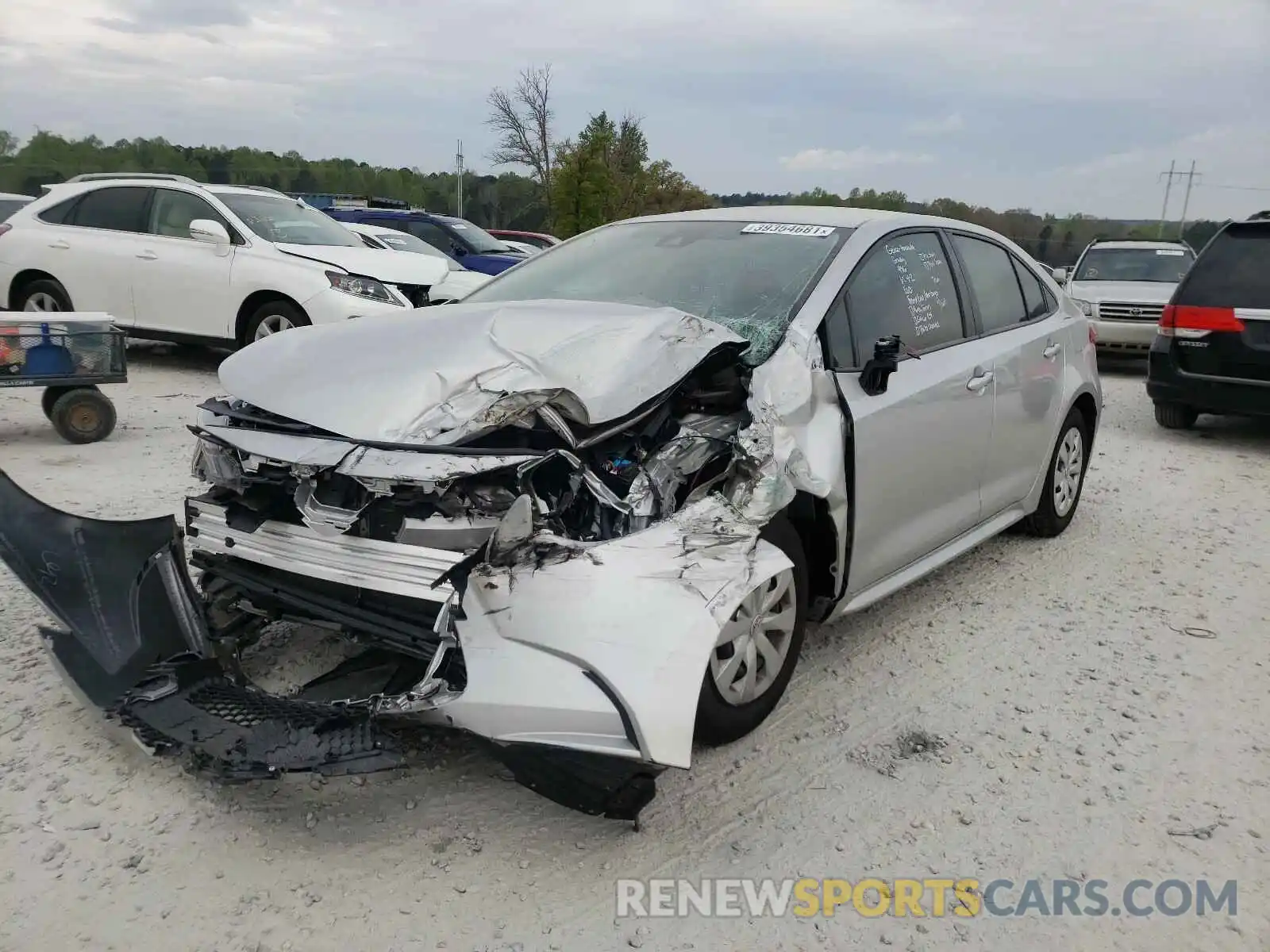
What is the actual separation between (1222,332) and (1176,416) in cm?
100

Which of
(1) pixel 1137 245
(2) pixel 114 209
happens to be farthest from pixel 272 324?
(1) pixel 1137 245

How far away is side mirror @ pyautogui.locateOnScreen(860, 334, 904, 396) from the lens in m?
3.34

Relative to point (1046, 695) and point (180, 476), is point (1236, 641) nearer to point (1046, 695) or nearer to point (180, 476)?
point (1046, 695)

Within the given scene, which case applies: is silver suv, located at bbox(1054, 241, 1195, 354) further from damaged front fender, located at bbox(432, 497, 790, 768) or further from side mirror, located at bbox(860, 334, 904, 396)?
damaged front fender, located at bbox(432, 497, 790, 768)

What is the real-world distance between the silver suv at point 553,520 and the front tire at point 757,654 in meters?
0.01

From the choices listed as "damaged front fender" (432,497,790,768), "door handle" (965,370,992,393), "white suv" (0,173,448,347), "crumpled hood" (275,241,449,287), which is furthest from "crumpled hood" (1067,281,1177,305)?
"damaged front fender" (432,497,790,768)

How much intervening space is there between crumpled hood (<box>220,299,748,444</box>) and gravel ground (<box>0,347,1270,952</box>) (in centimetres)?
110

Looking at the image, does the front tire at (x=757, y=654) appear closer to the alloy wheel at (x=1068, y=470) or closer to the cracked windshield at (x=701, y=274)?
the cracked windshield at (x=701, y=274)

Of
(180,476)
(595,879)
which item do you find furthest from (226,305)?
(595,879)

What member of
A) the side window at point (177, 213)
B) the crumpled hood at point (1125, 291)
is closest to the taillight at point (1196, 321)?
the crumpled hood at point (1125, 291)

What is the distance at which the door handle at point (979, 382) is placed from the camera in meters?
4.04

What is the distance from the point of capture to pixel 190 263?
28.1ft

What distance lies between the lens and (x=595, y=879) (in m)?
2.51

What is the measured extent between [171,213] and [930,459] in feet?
25.4
